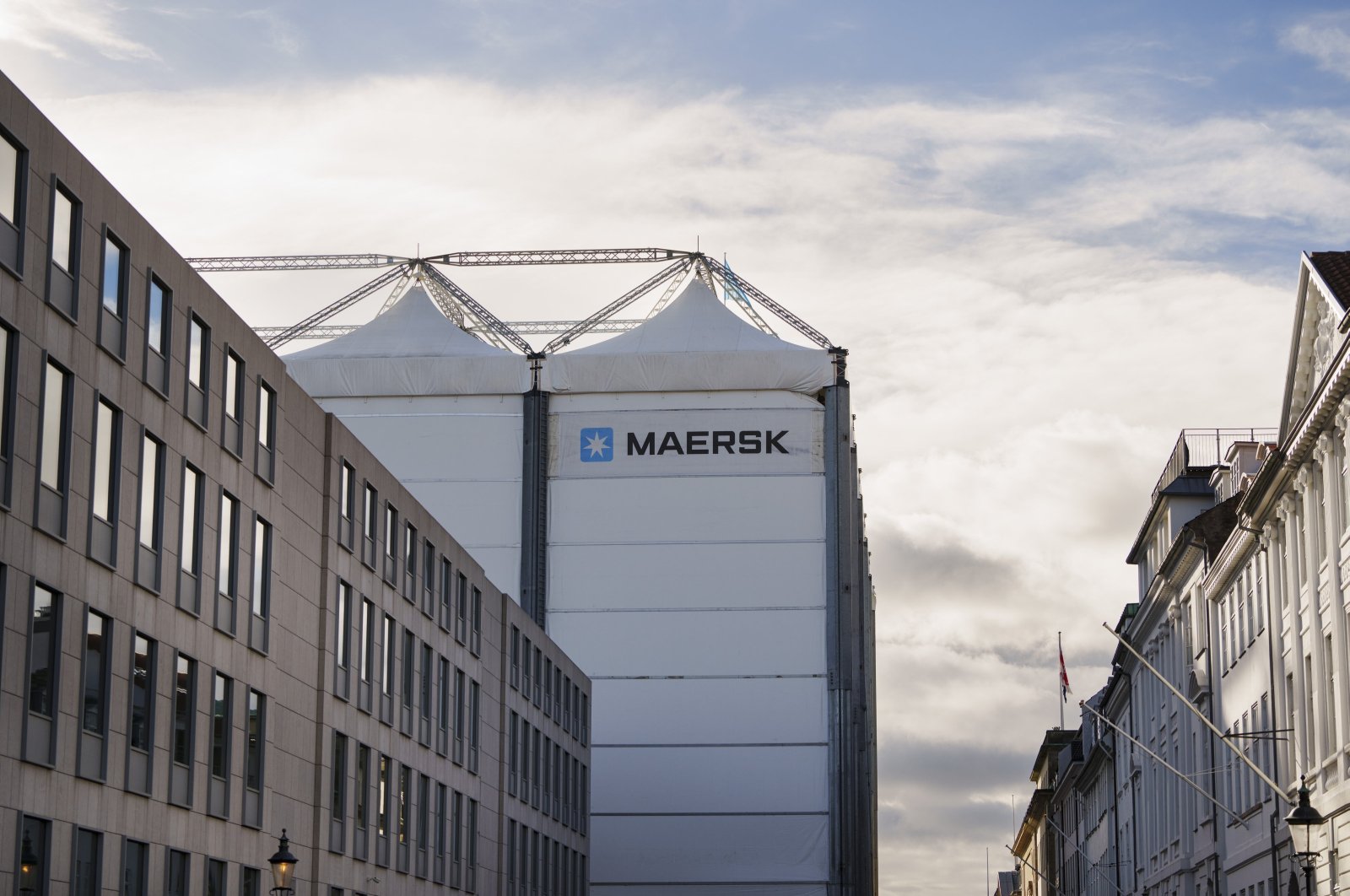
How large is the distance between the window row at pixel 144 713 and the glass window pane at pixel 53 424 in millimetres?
1759

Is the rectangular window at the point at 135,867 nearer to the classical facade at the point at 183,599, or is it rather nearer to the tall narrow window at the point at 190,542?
the classical facade at the point at 183,599

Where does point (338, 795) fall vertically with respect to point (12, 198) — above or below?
below

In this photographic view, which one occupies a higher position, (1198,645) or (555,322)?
(555,322)

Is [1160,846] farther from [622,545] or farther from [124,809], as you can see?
[124,809]

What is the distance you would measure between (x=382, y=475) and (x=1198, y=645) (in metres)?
23.3

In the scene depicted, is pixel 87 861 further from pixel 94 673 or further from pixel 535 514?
pixel 535 514

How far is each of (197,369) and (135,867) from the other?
941 cm

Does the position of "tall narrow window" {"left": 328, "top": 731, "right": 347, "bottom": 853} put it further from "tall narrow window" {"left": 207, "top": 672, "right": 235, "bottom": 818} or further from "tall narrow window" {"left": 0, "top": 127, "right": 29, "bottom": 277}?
"tall narrow window" {"left": 0, "top": 127, "right": 29, "bottom": 277}

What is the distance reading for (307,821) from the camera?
145ft

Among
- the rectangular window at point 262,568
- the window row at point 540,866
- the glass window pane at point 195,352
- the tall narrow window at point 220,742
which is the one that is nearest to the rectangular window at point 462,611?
the window row at point 540,866

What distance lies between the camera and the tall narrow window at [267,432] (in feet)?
135

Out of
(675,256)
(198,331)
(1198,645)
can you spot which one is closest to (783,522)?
(675,256)

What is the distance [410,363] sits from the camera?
9181cm

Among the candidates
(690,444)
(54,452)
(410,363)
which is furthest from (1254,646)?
(410,363)
